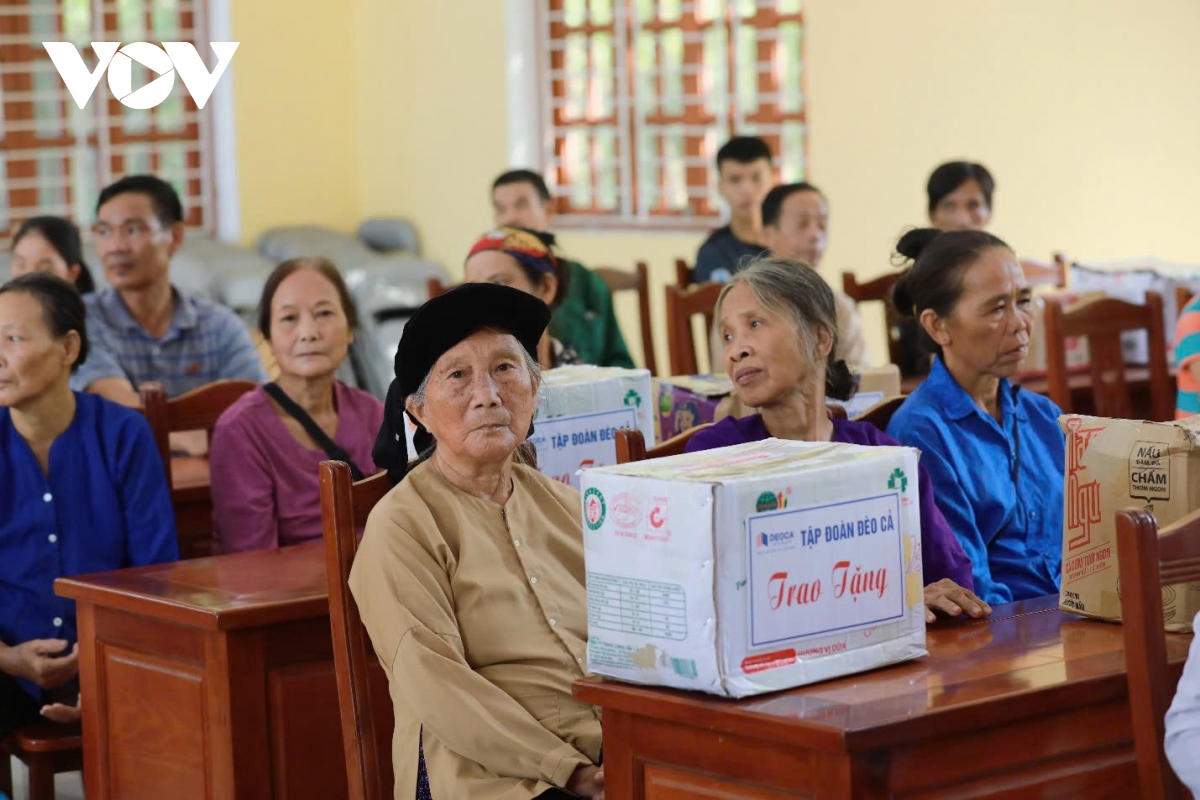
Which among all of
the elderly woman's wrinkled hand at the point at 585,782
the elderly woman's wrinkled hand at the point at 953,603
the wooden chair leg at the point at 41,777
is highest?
the elderly woman's wrinkled hand at the point at 953,603

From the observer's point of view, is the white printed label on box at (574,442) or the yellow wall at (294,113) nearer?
the white printed label on box at (574,442)

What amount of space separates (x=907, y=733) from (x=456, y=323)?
0.89 meters

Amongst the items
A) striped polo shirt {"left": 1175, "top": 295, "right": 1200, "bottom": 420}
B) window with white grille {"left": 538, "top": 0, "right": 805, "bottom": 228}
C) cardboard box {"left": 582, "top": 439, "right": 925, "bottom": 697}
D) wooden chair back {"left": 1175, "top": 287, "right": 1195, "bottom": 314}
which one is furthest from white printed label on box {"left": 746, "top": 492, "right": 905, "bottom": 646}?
window with white grille {"left": 538, "top": 0, "right": 805, "bottom": 228}

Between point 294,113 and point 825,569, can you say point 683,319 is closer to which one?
point 825,569

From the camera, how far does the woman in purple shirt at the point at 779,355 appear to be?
246 cm

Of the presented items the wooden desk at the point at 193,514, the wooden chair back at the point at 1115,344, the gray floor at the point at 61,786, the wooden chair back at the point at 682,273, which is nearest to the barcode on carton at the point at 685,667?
the wooden desk at the point at 193,514

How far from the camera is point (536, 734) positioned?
2.07 m

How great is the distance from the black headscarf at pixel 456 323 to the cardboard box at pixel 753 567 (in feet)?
1.67

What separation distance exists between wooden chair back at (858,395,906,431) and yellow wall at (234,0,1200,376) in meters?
3.16

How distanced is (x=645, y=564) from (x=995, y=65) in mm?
4585

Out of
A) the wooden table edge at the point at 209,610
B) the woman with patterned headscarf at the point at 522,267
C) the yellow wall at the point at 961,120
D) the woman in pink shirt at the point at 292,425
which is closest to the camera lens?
the wooden table edge at the point at 209,610

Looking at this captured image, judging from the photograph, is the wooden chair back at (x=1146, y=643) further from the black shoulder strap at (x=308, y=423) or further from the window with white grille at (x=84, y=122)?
the window with white grille at (x=84, y=122)

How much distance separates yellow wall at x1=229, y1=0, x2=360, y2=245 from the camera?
8367 millimetres

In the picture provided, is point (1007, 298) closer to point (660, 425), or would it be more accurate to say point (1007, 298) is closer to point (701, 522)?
point (660, 425)
